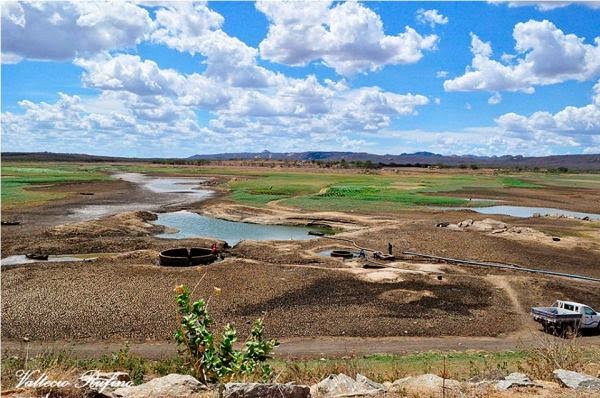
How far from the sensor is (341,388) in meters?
9.12

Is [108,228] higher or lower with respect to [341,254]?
higher

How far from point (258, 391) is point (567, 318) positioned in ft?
54.5

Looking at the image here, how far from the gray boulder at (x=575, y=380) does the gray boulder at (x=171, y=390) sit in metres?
6.43

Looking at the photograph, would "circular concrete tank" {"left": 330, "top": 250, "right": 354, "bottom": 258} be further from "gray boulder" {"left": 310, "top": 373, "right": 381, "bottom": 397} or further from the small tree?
the small tree

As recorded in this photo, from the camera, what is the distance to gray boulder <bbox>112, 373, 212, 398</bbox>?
315 inches

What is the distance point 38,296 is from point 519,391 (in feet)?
73.6

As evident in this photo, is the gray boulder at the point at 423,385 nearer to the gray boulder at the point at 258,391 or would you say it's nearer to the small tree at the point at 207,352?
the gray boulder at the point at 258,391

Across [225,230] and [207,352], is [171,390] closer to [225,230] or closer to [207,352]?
[207,352]

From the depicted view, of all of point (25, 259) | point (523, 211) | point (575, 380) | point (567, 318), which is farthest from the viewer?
point (523, 211)

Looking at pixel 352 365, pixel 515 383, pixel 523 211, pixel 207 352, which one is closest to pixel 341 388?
pixel 207 352

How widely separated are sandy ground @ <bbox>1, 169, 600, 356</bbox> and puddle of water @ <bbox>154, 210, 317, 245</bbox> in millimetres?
4255

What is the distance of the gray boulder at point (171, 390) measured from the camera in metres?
8.01

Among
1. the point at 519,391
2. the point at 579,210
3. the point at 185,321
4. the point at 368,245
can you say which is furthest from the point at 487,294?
the point at 579,210

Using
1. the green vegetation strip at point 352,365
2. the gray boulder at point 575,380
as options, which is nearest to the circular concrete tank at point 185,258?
Answer: the green vegetation strip at point 352,365
